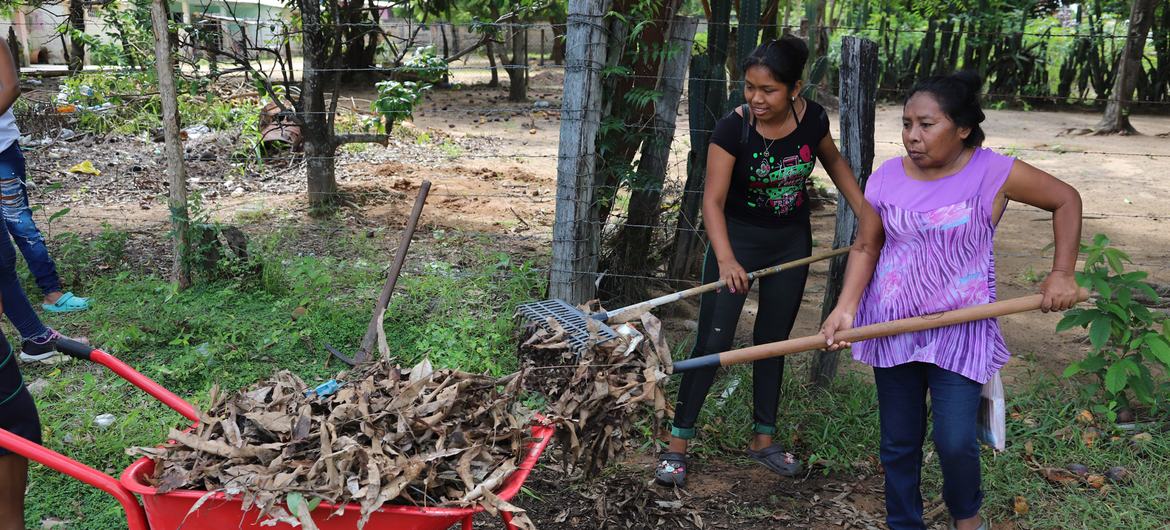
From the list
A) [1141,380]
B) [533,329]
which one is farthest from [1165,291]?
[533,329]

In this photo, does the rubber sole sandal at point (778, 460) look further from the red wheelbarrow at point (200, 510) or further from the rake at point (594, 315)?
the red wheelbarrow at point (200, 510)

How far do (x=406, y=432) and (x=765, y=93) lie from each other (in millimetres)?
1576

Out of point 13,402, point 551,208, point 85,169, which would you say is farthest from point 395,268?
point 85,169

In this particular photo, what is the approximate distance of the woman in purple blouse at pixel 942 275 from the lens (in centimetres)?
241

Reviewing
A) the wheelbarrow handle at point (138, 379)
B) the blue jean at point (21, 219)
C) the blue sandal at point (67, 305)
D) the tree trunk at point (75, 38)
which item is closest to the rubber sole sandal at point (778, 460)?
the wheelbarrow handle at point (138, 379)

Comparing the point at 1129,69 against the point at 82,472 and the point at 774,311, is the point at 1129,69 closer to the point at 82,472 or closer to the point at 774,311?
the point at 774,311

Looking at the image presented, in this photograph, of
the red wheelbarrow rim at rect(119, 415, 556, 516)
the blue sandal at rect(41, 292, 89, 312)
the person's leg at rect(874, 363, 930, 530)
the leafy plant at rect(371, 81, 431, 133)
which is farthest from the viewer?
the leafy plant at rect(371, 81, 431, 133)

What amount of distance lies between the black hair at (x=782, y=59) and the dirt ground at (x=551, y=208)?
1573mm

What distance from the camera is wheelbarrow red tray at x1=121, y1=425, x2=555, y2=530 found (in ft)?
6.65

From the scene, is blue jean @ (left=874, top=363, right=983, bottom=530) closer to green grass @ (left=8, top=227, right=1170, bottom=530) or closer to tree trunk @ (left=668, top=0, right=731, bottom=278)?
green grass @ (left=8, top=227, right=1170, bottom=530)

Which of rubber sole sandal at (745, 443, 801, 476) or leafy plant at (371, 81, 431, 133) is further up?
leafy plant at (371, 81, 431, 133)

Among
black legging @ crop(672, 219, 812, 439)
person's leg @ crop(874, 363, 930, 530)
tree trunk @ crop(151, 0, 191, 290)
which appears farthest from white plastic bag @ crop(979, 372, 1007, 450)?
tree trunk @ crop(151, 0, 191, 290)

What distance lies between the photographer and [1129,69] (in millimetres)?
11258

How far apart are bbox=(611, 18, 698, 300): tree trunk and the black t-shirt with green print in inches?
37.2
